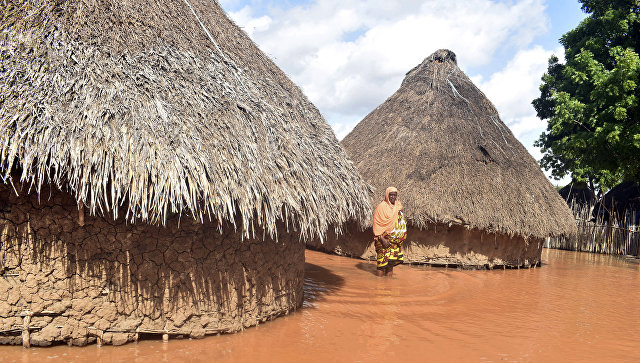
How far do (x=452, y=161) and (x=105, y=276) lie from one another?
7296 mm

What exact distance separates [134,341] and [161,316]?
0.29 m

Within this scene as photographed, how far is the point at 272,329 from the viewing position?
4586 mm

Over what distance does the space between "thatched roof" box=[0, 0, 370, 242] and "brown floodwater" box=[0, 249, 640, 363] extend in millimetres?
1075

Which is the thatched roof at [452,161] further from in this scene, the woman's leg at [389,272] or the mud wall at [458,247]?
the woman's leg at [389,272]

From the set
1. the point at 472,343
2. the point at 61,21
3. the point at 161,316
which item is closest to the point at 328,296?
the point at 472,343

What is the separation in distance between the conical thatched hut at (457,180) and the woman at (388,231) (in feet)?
4.21

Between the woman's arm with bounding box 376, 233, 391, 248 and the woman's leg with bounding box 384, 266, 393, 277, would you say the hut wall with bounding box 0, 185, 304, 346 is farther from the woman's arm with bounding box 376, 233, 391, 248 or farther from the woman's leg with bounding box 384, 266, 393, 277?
the woman's leg with bounding box 384, 266, 393, 277

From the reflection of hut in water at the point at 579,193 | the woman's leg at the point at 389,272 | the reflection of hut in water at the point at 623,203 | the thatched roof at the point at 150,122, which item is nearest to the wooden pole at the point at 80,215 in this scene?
the thatched roof at the point at 150,122

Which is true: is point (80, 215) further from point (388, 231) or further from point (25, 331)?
Answer: point (388, 231)

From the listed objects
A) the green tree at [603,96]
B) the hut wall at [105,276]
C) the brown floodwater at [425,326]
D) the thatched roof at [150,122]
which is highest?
the green tree at [603,96]

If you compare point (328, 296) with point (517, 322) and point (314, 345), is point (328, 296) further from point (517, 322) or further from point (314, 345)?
point (517, 322)

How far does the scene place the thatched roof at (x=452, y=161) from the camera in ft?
28.8

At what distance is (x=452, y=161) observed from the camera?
9.48m

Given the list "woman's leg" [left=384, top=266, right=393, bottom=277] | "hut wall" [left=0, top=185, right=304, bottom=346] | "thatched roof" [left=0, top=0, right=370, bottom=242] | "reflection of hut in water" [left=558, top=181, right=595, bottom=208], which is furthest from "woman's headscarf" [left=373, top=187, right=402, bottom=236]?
"reflection of hut in water" [left=558, top=181, right=595, bottom=208]
